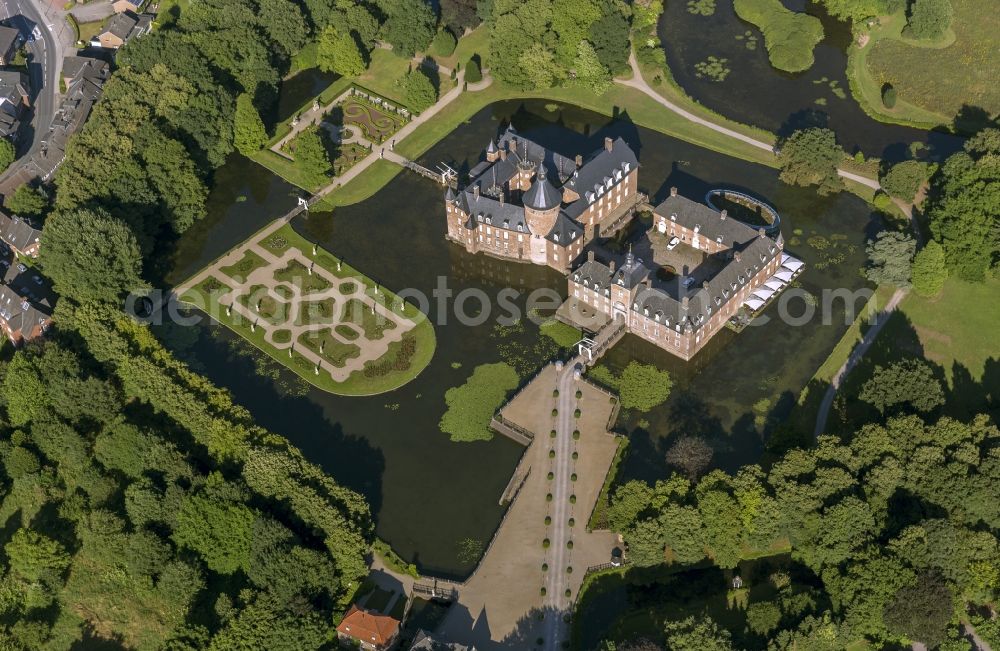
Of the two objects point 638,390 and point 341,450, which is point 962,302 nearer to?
point 638,390

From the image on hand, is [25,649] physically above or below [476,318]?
below

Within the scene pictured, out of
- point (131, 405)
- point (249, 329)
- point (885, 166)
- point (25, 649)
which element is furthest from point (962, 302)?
point (25, 649)

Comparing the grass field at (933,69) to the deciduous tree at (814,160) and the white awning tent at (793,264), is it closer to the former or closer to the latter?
the deciduous tree at (814,160)

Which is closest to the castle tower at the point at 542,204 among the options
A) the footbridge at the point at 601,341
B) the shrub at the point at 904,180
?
the footbridge at the point at 601,341

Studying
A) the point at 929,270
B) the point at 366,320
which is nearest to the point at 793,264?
the point at 929,270

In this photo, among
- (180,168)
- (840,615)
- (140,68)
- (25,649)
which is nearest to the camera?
(840,615)

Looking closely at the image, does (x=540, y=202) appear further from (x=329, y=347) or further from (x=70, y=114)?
(x=70, y=114)
